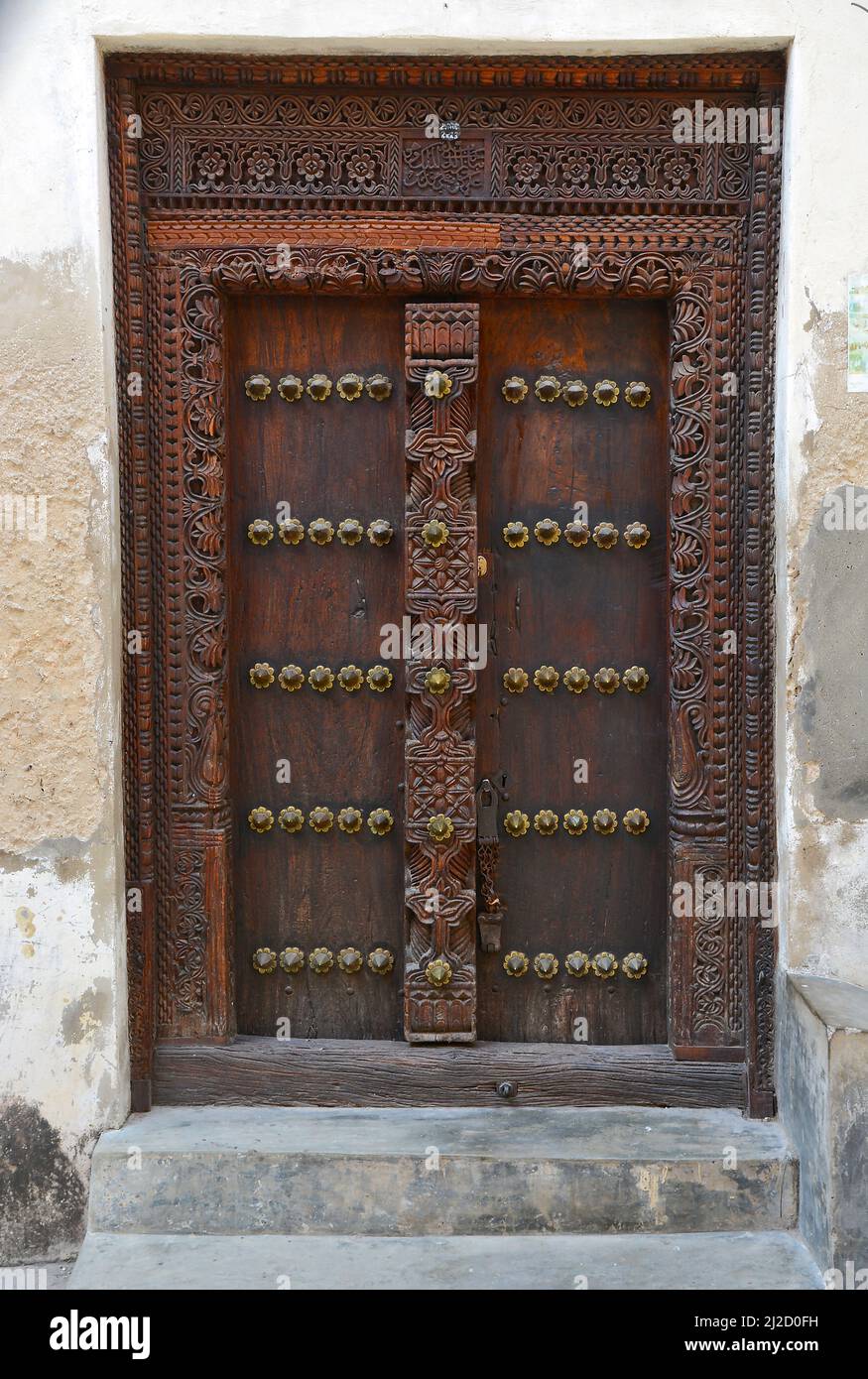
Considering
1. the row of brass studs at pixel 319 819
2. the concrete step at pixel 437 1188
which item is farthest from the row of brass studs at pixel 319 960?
the concrete step at pixel 437 1188

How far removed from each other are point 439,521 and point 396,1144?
5.32 feet

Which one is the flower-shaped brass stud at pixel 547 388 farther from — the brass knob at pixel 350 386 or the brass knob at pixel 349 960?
the brass knob at pixel 349 960

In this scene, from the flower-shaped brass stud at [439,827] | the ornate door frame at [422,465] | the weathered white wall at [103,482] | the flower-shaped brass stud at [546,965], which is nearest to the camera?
the weathered white wall at [103,482]

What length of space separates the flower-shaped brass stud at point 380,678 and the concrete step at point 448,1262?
1.42 meters

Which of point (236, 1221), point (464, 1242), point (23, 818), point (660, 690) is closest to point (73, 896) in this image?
point (23, 818)

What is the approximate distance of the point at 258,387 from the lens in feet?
9.98

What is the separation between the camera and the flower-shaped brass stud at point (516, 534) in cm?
306

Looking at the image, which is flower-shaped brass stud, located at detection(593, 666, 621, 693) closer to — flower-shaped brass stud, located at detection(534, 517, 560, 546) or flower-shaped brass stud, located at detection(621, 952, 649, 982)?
flower-shaped brass stud, located at detection(534, 517, 560, 546)

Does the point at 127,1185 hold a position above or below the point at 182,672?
below

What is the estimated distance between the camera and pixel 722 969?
120 inches

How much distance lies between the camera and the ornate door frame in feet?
9.58

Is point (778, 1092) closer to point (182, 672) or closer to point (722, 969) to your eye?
point (722, 969)

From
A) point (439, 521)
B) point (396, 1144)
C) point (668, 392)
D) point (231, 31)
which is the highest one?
point (231, 31)

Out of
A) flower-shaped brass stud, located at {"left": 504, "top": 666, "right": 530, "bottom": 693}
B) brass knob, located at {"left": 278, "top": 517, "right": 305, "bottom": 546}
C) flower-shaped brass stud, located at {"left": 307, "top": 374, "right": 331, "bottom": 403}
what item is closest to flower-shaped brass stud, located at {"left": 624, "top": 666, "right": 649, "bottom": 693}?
flower-shaped brass stud, located at {"left": 504, "top": 666, "right": 530, "bottom": 693}
